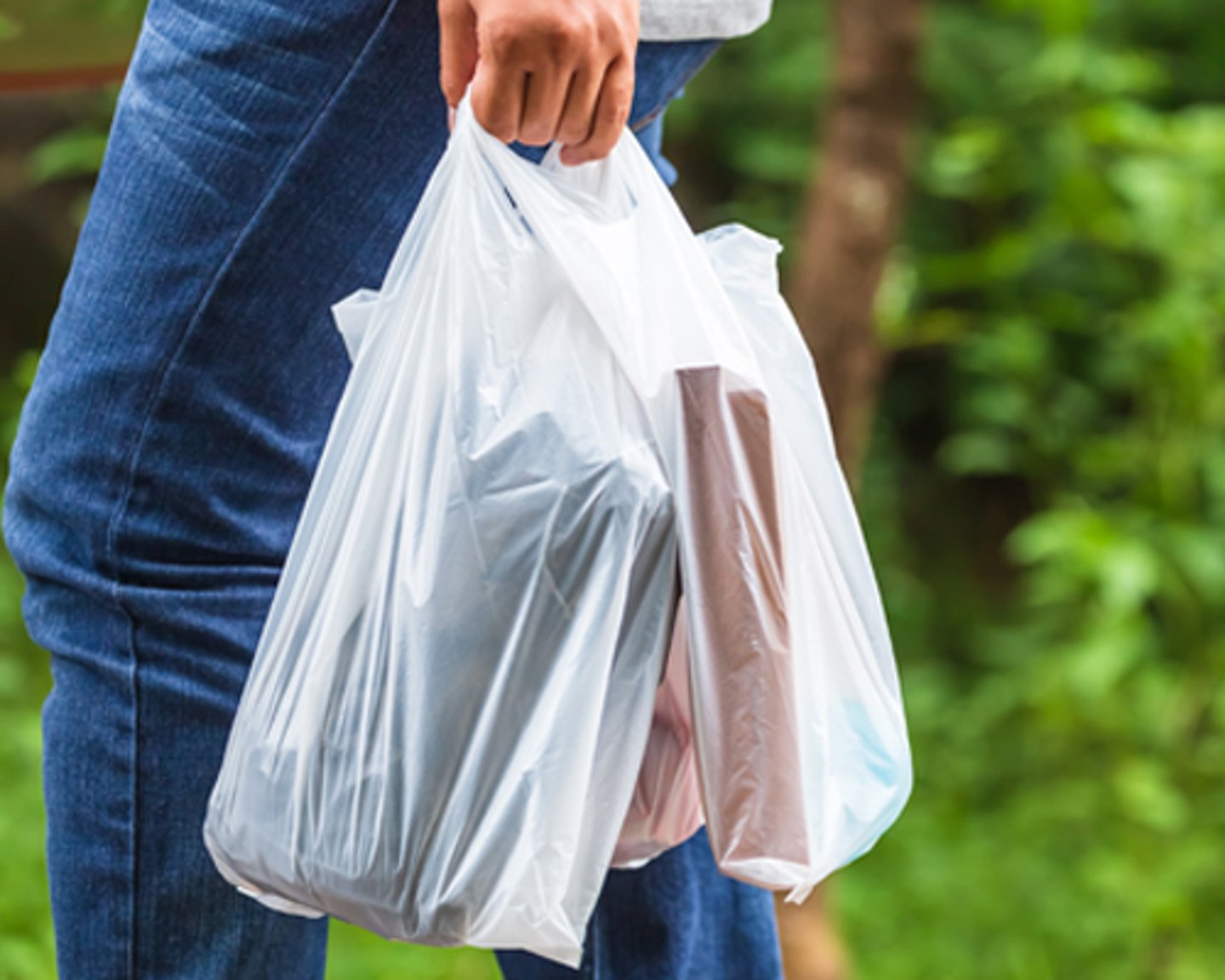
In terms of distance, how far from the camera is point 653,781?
83 centimetres

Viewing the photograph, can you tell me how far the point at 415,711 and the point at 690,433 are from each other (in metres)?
0.19

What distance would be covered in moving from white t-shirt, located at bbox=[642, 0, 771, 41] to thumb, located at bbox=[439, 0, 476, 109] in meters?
0.13

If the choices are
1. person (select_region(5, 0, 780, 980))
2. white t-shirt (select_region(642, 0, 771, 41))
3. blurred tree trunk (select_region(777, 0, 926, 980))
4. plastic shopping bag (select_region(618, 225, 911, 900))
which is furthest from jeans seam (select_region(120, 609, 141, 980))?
blurred tree trunk (select_region(777, 0, 926, 980))

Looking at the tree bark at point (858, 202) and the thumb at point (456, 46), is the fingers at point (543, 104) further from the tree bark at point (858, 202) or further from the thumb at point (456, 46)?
the tree bark at point (858, 202)

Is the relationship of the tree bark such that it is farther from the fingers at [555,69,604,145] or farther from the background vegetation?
the fingers at [555,69,604,145]

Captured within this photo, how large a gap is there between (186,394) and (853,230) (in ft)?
4.44

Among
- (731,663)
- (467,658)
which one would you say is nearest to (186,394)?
(467,658)

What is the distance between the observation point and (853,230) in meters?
2.01

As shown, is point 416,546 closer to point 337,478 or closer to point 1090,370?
point 337,478

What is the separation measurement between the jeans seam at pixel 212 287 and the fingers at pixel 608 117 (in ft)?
0.38

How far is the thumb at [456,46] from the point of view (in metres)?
0.76

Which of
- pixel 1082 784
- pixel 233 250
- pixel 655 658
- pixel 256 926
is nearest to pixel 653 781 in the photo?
pixel 655 658

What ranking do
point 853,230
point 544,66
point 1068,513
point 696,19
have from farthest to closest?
point 1068,513
point 853,230
point 696,19
point 544,66

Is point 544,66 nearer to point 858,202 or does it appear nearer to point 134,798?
point 134,798
